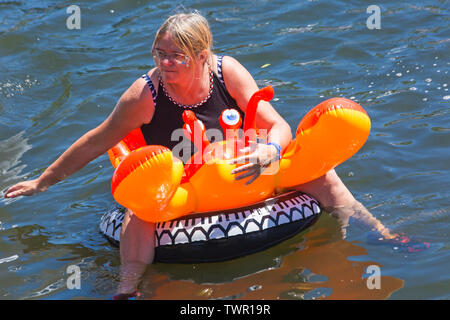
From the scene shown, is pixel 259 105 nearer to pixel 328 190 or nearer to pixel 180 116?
pixel 180 116

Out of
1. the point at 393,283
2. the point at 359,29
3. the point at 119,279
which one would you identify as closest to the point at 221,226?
the point at 119,279

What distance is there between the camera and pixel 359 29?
274 inches

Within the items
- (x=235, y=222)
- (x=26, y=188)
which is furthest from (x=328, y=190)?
(x=26, y=188)

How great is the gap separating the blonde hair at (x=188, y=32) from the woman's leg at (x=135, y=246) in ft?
3.08

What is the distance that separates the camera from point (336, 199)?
12.9 ft

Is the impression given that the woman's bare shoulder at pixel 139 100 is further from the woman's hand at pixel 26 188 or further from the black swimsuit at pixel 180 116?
the woman's hand at pixel 26 188

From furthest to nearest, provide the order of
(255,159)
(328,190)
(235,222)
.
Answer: (328,190)
(235,222)
(255,159)

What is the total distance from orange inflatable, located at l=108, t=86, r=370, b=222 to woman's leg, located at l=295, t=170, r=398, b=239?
0.39 feet

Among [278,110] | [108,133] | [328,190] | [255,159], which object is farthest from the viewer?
[278,110]

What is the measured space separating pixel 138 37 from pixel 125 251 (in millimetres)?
4058

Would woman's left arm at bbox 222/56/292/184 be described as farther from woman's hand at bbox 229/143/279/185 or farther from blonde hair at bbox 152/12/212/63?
blonde hair at bbox 152/12/212/63

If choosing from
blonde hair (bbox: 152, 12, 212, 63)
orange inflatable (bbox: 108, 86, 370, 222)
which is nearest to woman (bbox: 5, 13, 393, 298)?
blonde hair (bbox: 152, 12, 212, 63)

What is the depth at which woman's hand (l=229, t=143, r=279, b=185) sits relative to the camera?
3.54 metres

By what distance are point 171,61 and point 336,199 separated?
1234 millimetres
